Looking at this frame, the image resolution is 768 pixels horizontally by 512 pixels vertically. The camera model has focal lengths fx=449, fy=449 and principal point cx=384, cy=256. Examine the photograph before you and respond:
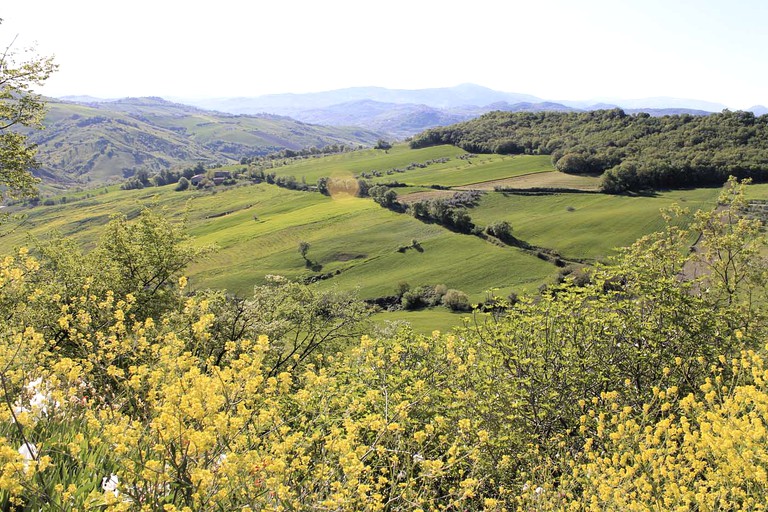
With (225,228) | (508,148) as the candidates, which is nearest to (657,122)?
(508,148)

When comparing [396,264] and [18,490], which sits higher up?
[18,490]

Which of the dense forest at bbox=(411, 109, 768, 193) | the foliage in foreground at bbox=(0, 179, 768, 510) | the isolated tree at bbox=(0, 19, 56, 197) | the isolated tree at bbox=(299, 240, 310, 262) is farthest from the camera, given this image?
the dense forest at bbox=(411, 109, 768, 193)

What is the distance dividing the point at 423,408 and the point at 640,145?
158 m

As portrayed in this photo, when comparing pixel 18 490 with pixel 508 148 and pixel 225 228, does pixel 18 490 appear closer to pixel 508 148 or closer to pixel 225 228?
pixel 225 228

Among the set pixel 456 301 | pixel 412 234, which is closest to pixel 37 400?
pixel 456 301

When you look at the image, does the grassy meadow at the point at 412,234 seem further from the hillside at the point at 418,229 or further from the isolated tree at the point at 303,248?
the isolated tree at the point at 303,248

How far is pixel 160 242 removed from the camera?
2667 centimetres

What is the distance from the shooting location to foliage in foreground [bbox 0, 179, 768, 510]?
19.7 feet

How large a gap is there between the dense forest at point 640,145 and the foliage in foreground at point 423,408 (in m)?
112

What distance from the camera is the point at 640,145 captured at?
464ft

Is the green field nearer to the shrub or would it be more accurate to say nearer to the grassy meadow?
the grassy meadow

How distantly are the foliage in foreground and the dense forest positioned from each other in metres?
112

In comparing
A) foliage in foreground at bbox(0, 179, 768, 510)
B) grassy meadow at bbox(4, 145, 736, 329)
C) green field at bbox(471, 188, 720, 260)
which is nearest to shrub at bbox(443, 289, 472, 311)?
grassy meadow at bbox(4, 145, 736, 329)

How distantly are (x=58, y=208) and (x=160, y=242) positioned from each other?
7658 inches
